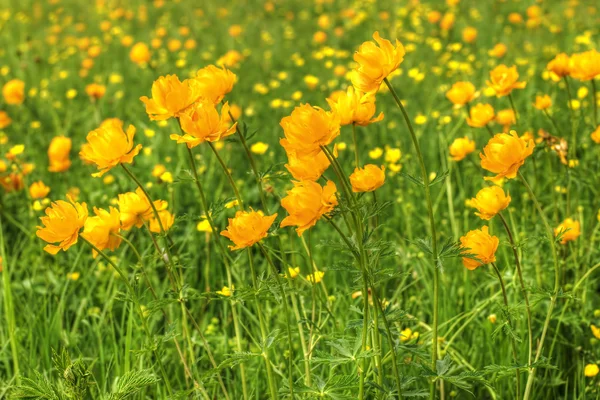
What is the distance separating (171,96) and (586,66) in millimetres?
1224

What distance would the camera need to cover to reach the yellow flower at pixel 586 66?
1856 mm

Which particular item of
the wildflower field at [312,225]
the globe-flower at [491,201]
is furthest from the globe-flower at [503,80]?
the globe-flower at [491,201]

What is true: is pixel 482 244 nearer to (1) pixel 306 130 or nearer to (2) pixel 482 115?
(1) pixel 306 130

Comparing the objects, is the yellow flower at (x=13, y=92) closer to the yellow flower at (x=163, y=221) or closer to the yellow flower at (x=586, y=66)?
the yellow flower at (x=163, y=221)

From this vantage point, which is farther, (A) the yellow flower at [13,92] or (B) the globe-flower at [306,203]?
(A) the yellow flower at [13,92]

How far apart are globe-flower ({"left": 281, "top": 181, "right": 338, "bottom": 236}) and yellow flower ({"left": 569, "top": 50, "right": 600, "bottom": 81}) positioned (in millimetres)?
1101

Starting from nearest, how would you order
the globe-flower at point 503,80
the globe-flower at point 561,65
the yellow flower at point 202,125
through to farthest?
the yellow flower at point 202,125, the globe-flower at point 503,80, the globe-flower at point 561,65

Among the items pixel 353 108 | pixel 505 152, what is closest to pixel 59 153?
pixel 353 108

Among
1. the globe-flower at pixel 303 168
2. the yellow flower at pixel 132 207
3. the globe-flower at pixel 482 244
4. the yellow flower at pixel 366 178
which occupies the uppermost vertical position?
the globe-flower at pixel 303 168

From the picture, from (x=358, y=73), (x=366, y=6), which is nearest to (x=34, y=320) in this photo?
(x=358, y=73)

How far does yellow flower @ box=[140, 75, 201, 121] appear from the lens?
1219mm

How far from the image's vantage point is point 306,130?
1.08 metres

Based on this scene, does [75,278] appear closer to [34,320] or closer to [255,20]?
[34,320]

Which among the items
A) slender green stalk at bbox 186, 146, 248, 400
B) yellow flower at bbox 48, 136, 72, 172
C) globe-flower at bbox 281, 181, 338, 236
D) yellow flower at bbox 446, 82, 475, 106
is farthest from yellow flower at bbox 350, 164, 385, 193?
yellow flower at bbox 48, 136, 72, 172
